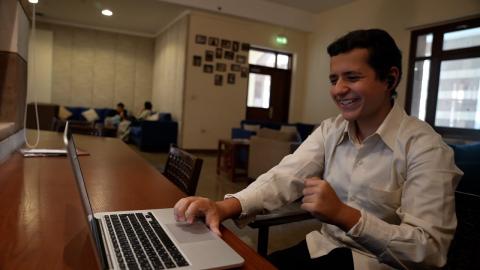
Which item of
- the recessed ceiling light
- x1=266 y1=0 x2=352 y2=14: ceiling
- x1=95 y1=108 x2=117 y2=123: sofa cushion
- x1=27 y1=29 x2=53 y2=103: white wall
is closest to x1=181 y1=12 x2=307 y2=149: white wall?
x1=266 y1=0 x2=352 y2=14: ceiling

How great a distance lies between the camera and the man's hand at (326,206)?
705 millimetres

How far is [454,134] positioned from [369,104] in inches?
197

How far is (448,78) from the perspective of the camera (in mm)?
5145

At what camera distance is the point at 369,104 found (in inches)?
37.6

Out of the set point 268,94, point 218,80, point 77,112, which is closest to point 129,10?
point 218,80

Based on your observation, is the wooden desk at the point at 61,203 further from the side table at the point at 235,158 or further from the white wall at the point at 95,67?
the white wall at the point at 95,67

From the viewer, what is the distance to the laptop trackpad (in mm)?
670

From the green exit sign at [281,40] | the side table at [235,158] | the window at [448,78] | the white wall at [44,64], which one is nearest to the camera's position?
the side table at [235,158]

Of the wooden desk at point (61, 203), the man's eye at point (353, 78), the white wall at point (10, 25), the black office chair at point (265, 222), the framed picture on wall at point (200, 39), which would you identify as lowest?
the black office chair at point (265, 222)

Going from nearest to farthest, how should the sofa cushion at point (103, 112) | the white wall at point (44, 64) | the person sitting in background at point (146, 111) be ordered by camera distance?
the white wall at point (44, 64), the person sitting in background at point (146, 111), the sofa cushion at point (103, 112)

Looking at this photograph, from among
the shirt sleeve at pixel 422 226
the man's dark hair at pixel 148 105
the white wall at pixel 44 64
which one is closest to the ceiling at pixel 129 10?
the white wall at pixel 44 64

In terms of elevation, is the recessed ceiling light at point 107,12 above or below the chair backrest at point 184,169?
above

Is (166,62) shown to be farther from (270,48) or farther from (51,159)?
(51,159)

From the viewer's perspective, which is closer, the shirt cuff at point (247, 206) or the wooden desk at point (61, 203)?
the wooden desk at point (61, 203)
